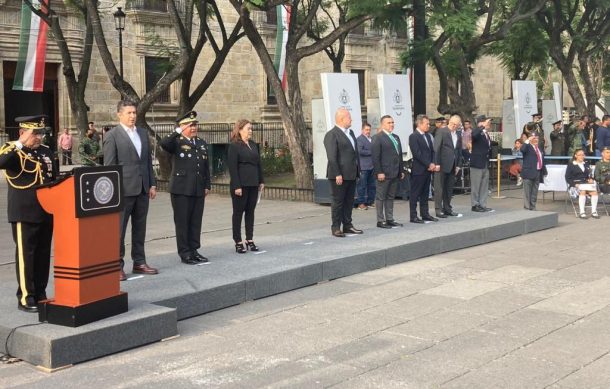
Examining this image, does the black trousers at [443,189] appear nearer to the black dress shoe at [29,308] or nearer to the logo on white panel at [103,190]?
the logo on white panel at [103,190]

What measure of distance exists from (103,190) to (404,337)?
291cm

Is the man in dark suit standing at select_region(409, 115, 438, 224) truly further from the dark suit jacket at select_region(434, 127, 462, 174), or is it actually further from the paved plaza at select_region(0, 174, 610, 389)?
the paved plaza at select_region(0, 174, 610, 389)

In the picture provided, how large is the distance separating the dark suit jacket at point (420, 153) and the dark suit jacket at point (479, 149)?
1735 millimetres

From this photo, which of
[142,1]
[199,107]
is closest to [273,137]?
[199,107]

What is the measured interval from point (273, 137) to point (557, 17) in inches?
528

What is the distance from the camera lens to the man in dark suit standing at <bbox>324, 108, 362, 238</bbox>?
11.2 metres

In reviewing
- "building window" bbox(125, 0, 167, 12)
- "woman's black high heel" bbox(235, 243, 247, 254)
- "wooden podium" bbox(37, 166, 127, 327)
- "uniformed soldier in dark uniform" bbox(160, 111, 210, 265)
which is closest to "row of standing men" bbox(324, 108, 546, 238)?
"woman's black high heel" bbox(235, 243, 247, 254)

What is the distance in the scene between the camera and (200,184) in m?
9.03

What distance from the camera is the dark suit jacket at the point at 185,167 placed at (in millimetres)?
8914

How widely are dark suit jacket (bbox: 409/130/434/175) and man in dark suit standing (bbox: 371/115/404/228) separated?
0.47 meters

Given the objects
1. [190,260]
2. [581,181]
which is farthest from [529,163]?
[190,260]

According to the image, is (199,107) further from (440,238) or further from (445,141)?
(440,238)

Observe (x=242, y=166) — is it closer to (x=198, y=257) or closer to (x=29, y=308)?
(x=198, y=257)

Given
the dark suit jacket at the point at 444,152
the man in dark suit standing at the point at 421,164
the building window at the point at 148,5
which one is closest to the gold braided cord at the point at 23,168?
the man in dark suit standing at the point at 421,164
